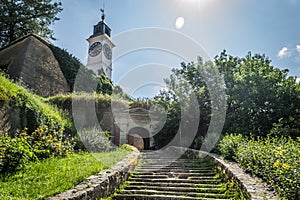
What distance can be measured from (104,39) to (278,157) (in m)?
31.4

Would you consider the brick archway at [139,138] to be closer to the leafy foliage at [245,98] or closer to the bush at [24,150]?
the leafy foliage at [245,98]

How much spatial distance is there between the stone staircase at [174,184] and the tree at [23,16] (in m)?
16.9

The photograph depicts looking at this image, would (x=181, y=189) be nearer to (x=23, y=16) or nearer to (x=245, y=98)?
(x=245, y=98)

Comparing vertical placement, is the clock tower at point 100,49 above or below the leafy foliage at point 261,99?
above

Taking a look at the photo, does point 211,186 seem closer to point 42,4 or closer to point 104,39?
point 42,4

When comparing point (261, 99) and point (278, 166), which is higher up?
point (261, 99)

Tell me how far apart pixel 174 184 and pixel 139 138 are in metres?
8.54

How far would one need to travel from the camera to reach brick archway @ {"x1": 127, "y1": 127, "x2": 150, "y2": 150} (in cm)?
1316

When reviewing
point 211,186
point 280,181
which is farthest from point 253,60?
point 280,181

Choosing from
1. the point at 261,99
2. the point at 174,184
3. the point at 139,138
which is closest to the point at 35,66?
the point at 139,138

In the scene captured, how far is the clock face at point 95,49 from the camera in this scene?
1257 inches

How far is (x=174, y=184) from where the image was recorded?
5.16 m

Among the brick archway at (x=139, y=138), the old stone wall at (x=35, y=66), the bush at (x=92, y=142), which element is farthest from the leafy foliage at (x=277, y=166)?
the old stone wall at (x=35, y=66)

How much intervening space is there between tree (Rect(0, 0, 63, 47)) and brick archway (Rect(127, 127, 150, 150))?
42.4 ft
